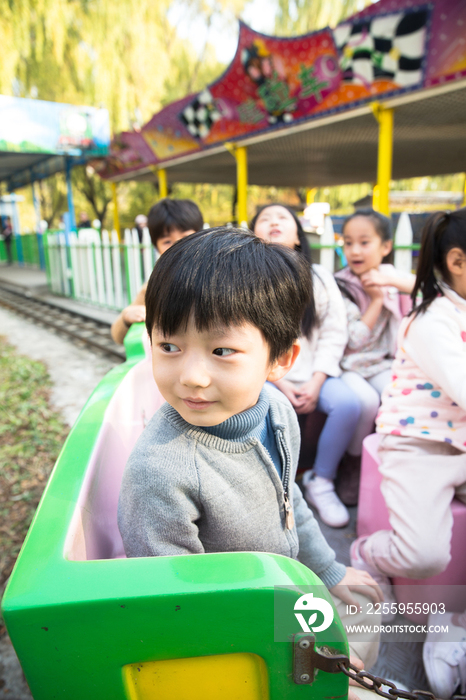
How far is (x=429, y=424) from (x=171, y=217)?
1.36m

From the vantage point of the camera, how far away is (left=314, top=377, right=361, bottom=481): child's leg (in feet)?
6.23

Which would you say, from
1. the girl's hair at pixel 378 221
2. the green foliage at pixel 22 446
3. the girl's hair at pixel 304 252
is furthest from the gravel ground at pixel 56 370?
the girl's hair at pixel 378 221

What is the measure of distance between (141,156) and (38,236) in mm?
4853

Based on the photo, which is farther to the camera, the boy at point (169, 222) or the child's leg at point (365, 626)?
the boy at point (169, 222)

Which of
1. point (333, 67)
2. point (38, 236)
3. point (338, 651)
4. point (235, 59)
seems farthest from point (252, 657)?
point (38, 236)

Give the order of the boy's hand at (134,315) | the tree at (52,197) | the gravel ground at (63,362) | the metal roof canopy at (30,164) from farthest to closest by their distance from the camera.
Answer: the tree at (52,197), the metal roof canopy at (30,164), the gravel ground at (63,362), the boy's hand at (134,315)

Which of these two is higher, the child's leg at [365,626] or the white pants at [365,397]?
the white pants at [365,397]

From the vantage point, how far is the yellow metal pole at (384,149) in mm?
4945

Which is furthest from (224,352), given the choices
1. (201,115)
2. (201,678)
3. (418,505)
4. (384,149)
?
(201,115)

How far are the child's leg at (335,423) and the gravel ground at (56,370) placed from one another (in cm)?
126

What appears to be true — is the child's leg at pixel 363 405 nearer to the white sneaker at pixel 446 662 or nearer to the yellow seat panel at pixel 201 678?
the white sneaker at pixel 446 662

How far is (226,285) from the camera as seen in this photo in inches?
28.2

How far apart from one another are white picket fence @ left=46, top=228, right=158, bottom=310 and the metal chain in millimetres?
4610

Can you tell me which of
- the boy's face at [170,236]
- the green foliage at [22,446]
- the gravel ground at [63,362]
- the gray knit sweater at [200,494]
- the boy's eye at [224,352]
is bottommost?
the green foliage at [22,446]
